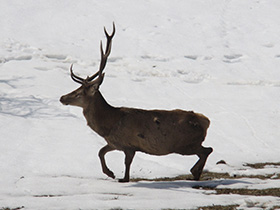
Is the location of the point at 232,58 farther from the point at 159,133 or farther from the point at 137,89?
the point at 159,133

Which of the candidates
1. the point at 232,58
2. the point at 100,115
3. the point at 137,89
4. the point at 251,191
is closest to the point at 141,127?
the point at 100,115

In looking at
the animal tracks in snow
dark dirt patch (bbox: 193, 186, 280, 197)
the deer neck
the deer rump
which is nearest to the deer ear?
the deer neck

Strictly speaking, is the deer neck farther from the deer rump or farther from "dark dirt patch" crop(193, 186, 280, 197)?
"dark dirt patch" crop(193, 186, 280, 197)

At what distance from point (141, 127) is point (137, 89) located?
37.5ft

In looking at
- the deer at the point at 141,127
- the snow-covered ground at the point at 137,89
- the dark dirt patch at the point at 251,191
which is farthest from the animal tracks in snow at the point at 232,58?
the dark dirt patch at the point at 251,191

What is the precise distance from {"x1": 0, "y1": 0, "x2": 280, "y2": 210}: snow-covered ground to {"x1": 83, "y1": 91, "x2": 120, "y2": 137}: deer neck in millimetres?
1121

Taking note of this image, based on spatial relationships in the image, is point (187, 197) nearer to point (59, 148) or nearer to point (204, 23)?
point (59, 148)

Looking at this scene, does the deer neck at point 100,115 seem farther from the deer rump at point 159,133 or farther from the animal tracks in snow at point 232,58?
the animal tracks in snow at point 232,58

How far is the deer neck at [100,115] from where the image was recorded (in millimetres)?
10352

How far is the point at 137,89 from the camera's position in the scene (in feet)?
71.1

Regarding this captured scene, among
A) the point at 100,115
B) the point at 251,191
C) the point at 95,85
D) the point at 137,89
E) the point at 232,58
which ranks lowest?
the point at 137,89

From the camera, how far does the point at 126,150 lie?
10.3 meters

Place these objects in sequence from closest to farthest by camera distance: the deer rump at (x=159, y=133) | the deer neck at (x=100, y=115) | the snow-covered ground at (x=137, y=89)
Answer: the snow-covered ground at (x=137, y=89)
the deer rump at (x=159, y=133)
the deer neck at (x=100, y=115)

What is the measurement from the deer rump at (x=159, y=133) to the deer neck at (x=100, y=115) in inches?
5.0
